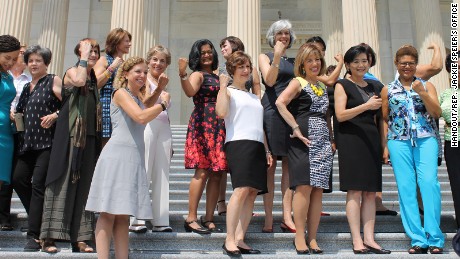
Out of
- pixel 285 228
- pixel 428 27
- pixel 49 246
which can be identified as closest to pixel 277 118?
pixel 285 228

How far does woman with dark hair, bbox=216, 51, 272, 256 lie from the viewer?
524 centimetres

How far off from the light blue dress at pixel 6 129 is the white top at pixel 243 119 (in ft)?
9.32

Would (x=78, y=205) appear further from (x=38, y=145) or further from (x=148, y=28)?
(x=148, y=28)

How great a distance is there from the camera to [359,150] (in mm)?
5766

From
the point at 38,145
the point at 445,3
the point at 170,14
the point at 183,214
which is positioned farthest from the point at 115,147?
the point at 445,3

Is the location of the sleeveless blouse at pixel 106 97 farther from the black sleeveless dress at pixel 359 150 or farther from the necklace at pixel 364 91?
the necklace at pixel 364 91

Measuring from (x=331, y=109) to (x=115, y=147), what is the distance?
11.1ft

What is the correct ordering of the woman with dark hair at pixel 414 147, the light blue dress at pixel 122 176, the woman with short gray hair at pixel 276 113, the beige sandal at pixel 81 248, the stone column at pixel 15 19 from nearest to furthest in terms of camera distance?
the light blue dress at pixel 122 176
the beige sandal at pixel 81 248
the woman with dark hair at pixel 414 147
the woman with short gray hair at pixel 276 113
the stone column at pixel 15 19

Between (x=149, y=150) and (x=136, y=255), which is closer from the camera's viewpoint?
(x=136, y=255)

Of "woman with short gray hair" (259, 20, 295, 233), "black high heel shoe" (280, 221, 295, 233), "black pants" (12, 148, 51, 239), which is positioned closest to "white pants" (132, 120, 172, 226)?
"black pants" (12, 148, 51, 239)

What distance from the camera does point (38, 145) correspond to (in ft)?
19.1

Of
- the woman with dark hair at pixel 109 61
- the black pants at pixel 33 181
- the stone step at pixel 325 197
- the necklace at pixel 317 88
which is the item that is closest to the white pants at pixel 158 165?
the woman with dark hair at pixel 109 61

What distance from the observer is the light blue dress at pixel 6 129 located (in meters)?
5.98

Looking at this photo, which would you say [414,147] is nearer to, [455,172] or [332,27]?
[455,172]
